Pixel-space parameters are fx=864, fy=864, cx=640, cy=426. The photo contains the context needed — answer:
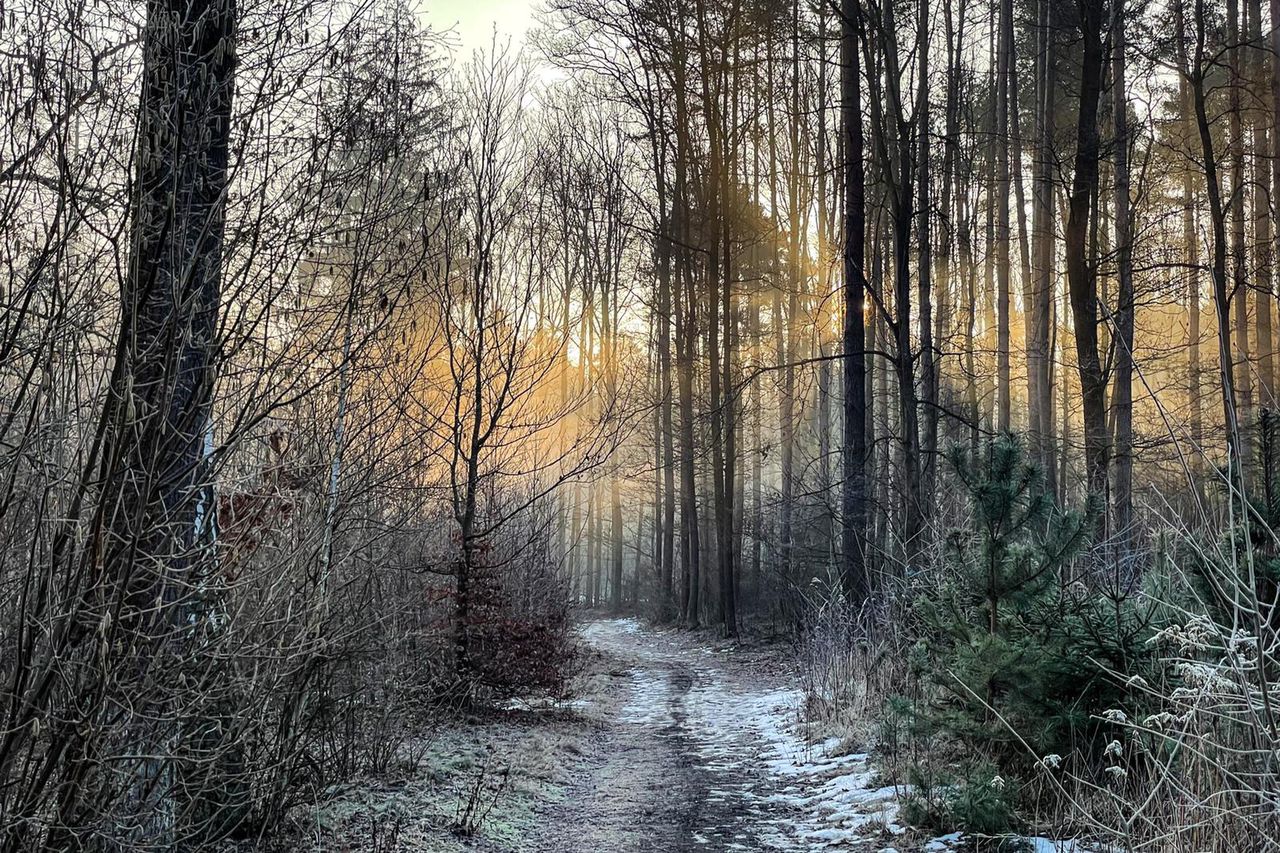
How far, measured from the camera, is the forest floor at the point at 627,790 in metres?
5.21

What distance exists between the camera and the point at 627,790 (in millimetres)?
6742

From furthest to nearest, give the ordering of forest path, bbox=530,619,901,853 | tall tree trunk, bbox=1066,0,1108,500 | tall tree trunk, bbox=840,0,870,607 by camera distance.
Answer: tall tree trunk, bbox=1066,0,1108,500, tall tree trunk, bbox=840,0,870,607, forest path, bbox=530,619,901,853

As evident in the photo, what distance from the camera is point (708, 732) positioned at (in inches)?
360

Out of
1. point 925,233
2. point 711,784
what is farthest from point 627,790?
point 925,233

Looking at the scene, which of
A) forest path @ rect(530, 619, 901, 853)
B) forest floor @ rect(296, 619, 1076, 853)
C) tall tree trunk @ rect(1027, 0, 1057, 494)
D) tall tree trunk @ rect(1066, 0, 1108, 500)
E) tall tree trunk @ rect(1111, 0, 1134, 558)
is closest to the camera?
forest floor @ rect(296, 619, 1076, 853)

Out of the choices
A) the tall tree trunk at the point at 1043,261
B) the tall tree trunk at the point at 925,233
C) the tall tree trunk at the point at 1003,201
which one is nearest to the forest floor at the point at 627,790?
the tall tree trunk at the point at 925,233

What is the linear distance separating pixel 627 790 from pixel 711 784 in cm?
68

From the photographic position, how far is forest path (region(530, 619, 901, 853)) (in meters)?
5.41

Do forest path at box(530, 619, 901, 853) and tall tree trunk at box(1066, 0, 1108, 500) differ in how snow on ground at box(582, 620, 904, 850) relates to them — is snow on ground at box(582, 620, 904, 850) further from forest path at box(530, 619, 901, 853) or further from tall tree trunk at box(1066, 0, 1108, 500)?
tall tree trunk at box(1066, 0, 1108, 500)

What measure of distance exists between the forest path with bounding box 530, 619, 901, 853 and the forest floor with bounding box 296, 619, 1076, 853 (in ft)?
0.05

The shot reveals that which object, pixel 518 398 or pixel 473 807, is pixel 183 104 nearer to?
pixel 473 807

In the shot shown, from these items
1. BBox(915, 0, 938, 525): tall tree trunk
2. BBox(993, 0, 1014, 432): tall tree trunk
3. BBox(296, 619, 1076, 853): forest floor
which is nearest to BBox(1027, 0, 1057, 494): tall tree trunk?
BBox(993, 0, 1014, 432): tall tree trunk

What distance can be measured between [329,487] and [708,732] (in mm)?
5483

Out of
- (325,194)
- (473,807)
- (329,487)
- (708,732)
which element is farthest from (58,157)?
(708,732)
